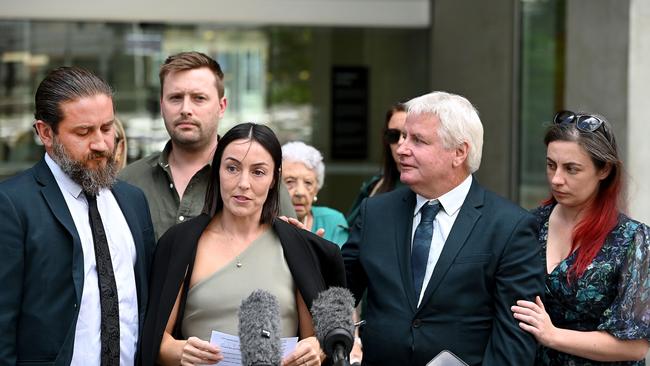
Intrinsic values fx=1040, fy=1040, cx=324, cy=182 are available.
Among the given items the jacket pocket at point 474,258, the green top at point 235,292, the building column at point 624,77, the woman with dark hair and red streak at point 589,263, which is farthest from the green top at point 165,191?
the building column at point 624,77

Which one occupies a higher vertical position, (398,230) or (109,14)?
(109,14)

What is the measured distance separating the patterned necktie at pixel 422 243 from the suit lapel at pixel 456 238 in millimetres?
80

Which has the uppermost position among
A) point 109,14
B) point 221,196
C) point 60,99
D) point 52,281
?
point 109,14

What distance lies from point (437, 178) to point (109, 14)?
8.60 meters

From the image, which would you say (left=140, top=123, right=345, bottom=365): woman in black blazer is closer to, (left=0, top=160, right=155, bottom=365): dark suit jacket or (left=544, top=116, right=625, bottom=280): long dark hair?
(left=0, top=160, right=155, bottom=365): dark suit jacket

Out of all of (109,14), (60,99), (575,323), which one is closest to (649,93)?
(575,323)

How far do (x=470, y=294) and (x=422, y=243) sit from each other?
30cm

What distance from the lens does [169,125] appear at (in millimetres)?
5000

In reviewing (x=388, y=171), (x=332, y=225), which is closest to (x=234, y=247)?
(x=332, y=225)

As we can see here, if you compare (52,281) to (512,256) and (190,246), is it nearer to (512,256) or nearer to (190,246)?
(190,246)

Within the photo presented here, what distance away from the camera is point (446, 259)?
4.20 metres

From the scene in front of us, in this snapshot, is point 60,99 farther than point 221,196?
No

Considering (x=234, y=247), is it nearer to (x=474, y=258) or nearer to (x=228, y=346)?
(x=228, y=346)

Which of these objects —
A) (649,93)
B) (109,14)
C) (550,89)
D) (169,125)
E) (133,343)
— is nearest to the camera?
(133,343)
